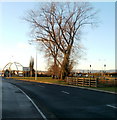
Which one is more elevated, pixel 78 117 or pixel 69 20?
pixel 69 20

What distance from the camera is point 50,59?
164ft

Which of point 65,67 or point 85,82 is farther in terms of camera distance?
point 65,67

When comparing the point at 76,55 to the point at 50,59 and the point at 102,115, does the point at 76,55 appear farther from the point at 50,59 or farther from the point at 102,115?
the point at 102,115

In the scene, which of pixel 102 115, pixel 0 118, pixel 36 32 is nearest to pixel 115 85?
pixel 102 115

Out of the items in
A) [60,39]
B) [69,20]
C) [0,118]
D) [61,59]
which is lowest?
[0,118]

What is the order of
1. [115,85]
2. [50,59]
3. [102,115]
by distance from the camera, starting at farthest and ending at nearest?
[50,59], [115,85], [102,115]

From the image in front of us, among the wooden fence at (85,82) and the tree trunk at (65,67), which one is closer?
the wooden fence at (85,82)

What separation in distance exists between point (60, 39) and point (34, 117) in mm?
36860

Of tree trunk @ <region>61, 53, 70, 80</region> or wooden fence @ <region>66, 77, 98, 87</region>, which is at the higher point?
tree trunk @ <region>61, 53, 70, 80</region>

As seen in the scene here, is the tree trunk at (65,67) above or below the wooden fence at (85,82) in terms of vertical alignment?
above

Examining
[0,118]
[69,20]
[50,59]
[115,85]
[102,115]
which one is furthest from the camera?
[50,59]

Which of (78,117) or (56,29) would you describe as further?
(56,29)

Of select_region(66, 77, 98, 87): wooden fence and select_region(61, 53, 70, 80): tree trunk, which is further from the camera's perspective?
select_region(61, 53, 70, 80): tree trunk

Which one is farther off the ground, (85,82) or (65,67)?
(65,67)
